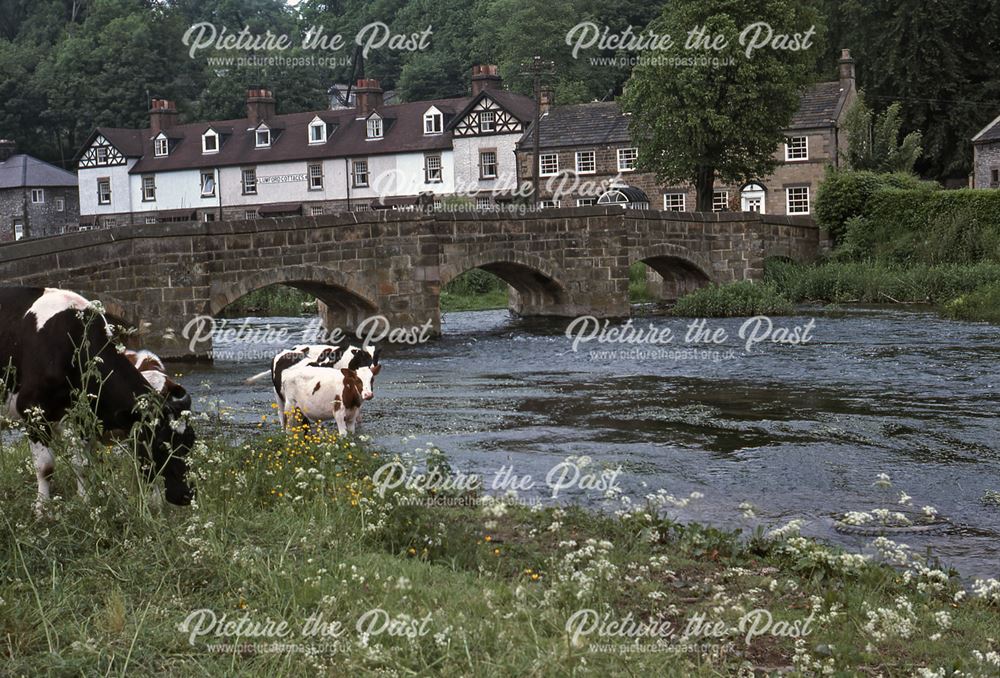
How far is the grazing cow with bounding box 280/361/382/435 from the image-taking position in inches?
509

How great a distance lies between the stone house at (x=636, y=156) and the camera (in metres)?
53.7

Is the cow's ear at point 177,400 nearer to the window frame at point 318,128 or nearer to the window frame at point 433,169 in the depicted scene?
the window frame at point 433,169

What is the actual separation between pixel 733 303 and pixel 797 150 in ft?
80.5

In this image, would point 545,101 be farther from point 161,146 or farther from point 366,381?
point 366,381

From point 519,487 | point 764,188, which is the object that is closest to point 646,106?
point 764,188

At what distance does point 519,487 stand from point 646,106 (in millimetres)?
32627

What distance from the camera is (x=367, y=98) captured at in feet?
220

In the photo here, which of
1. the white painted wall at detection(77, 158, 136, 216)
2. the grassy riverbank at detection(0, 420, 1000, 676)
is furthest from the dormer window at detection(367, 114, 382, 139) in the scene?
the grassy riverbank at detection(0, 420, 1000, 676)

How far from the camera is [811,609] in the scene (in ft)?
25.5

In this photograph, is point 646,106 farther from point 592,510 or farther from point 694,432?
point 592,510

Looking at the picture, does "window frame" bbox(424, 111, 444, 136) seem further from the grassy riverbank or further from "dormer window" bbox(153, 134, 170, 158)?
the grassy riverbank

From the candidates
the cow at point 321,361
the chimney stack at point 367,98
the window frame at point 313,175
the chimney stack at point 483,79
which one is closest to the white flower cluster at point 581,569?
the cow at point 321,361

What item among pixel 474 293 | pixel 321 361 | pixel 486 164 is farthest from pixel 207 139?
pixel 321 361

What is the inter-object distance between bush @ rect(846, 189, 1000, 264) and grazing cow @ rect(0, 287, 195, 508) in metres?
30.5
